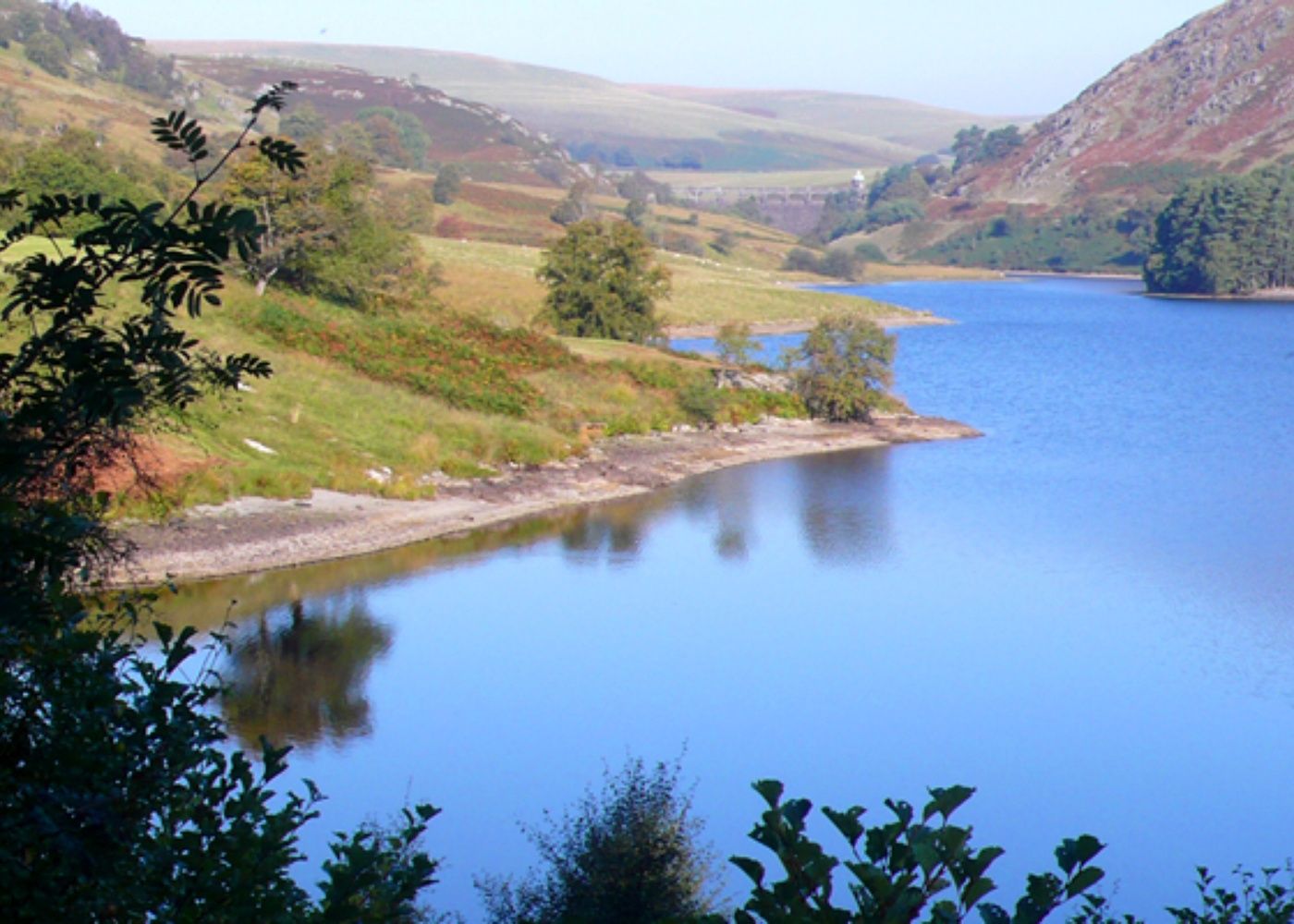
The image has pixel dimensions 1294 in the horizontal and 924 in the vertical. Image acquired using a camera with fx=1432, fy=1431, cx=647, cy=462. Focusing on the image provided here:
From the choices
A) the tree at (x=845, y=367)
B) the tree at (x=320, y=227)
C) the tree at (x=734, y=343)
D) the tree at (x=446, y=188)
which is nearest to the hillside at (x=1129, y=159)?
the tree at (x=446, y=188)

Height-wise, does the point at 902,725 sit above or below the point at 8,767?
below

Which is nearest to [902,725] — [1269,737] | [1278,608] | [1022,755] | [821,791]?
[1022,755]

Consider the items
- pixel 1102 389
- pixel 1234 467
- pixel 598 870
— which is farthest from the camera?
pixel 1102 389

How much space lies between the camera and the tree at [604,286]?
49.4 meters

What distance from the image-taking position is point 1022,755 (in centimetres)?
1764

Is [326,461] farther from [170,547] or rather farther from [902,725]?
[902,725]

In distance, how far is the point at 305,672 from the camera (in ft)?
63.4

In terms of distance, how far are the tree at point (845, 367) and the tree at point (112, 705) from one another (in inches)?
1470

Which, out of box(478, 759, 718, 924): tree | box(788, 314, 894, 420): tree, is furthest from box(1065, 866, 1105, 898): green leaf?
box(788, 314, 894, 420): tree

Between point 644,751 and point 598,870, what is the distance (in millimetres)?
7125

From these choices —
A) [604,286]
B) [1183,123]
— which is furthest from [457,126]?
[604,286]

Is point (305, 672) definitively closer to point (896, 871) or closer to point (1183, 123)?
point (896, 871)

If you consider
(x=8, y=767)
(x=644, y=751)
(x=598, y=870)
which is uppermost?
(x=8, y=767)

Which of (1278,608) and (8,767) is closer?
(8,767)
